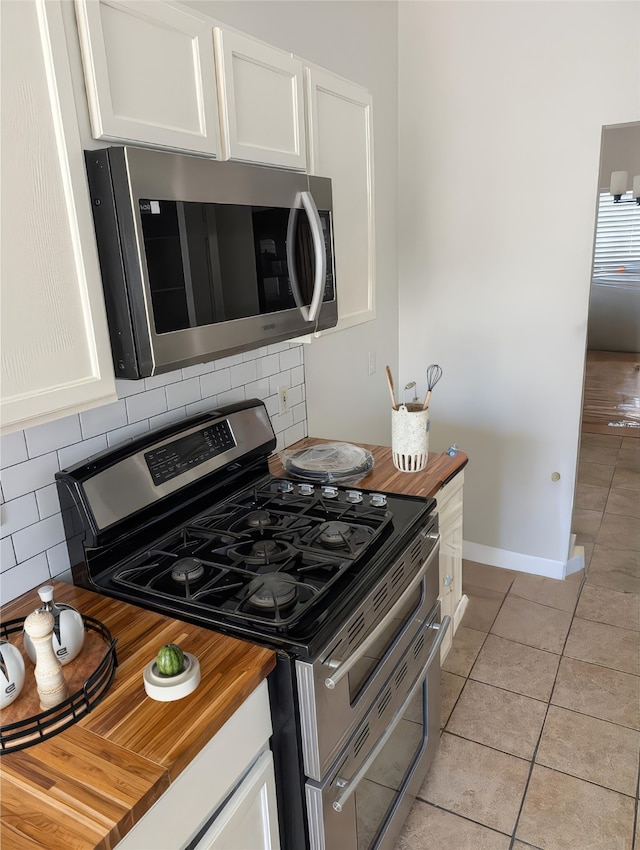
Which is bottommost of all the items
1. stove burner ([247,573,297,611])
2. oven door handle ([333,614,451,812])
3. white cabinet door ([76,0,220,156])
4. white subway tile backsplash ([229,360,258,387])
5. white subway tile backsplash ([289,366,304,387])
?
oven door handle ([333,614,451,812])

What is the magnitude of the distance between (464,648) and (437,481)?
1.01 metres

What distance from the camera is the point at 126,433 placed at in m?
1.58

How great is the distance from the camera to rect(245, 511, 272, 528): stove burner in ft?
5.13

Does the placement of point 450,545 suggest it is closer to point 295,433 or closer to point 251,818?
point 295,433

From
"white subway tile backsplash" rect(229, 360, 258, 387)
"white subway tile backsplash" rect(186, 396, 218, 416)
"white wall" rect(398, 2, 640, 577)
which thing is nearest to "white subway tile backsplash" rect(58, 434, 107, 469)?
"white subway tile backsplash" rect(186, 396, 218, 416)

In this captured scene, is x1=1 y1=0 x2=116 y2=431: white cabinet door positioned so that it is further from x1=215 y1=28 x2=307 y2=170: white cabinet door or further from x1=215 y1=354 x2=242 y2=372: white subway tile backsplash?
x1=215 y1=354 x2=242 y2=372: white subway tile backsplash

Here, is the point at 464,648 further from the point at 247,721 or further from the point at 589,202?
the point at 589,202

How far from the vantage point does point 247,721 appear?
3.64ft

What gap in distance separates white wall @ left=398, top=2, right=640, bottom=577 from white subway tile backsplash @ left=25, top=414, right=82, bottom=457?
6.69 feet

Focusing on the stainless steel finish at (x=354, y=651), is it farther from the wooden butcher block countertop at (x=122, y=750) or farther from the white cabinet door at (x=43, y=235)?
the white cabinet door at (x=43, y=235)

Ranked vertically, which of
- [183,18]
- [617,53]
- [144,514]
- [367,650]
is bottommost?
[367,650]

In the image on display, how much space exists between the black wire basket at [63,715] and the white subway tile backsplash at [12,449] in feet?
1.48

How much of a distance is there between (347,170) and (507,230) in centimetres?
121

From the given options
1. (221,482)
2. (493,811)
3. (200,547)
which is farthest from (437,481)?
(493,811)
